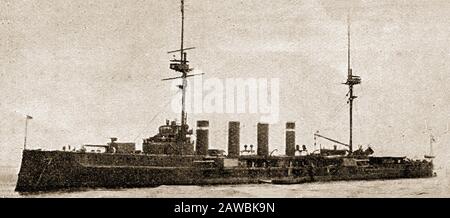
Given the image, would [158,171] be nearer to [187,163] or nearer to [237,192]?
[187,163]

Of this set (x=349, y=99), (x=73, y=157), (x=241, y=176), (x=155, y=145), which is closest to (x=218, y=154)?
(x=241, y=176)

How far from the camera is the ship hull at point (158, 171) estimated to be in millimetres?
21094

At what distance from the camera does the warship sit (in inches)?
835

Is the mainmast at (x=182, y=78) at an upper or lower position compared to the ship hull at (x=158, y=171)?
upper

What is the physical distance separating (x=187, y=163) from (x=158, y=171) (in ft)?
5.51

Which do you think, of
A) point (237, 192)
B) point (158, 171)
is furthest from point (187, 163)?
point (237, 192)

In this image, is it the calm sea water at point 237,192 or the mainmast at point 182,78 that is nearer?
the calm sea water at point 237,192

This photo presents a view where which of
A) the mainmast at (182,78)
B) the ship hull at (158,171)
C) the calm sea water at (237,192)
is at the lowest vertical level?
the calm sea water at (237,192)
